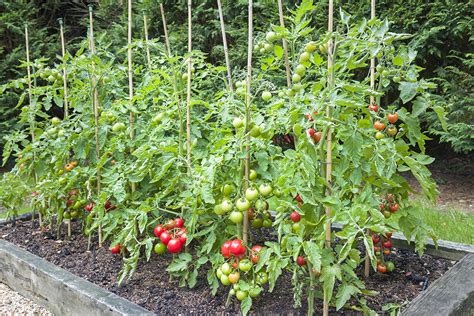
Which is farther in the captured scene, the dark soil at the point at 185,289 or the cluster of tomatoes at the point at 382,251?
the cluster of tomatoes at the point at 382,251

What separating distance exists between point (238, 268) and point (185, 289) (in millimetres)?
499

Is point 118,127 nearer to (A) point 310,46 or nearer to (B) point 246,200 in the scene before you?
(B) point 246,200

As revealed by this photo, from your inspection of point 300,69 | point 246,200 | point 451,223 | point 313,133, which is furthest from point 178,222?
point 451,223

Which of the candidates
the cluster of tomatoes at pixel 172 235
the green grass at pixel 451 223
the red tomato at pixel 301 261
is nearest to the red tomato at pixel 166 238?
the cluster of tomatoes at pixel 172 235

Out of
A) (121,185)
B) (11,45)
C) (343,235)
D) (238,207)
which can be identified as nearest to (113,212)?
(121,185)

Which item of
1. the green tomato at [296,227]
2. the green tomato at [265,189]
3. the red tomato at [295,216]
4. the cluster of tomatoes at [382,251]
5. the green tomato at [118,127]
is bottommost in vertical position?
the cluster of tomatoes at [382,251]

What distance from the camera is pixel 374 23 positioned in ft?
5.56

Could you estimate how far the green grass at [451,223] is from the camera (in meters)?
3.37

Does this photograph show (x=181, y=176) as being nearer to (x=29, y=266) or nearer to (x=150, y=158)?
(x=150, y=158)

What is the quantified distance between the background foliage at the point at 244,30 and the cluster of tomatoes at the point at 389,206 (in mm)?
1686

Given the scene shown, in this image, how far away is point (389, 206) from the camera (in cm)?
214

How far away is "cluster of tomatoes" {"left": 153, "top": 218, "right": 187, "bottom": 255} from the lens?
208 centimetres

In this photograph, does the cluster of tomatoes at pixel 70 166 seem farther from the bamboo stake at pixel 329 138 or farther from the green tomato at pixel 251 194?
the bamboo stake at pixel 329 138

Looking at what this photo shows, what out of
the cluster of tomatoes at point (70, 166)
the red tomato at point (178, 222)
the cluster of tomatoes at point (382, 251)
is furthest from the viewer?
the cluster of tomatoes at point (70, 166)
